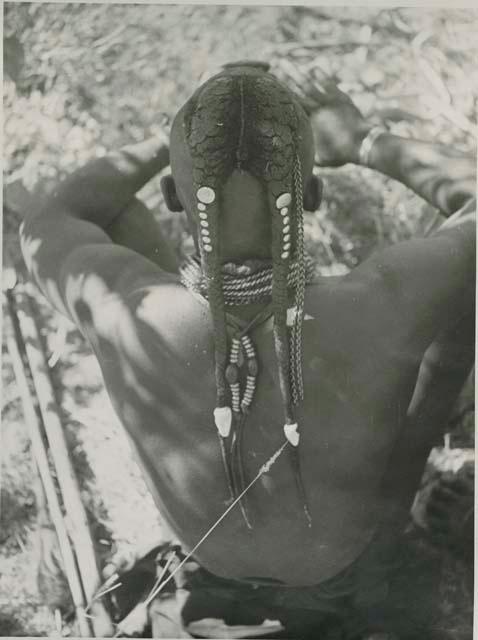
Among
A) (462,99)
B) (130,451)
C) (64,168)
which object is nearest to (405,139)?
(462,99)

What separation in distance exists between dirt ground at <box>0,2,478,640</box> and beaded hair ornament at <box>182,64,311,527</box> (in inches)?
8.3

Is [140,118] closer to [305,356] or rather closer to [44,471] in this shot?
[305,356]

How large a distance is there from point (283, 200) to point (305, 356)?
26 centimetres

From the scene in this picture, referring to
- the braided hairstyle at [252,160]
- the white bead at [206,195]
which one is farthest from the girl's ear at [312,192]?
the white bead at [206,195]

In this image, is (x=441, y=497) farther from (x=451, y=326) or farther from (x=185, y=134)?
(x=185, y=134)

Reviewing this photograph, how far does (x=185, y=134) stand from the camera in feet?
4.69

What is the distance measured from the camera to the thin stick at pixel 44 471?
1675 mm

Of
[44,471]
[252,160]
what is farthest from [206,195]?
[44,471]

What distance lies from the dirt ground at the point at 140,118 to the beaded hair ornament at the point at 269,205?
0.21 m

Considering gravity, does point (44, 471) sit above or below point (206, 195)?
below

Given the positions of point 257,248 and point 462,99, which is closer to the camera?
point 257,248

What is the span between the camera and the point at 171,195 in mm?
1509

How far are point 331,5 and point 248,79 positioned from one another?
16.3 inches

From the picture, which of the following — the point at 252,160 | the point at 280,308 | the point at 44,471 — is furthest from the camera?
the point at 44,471
